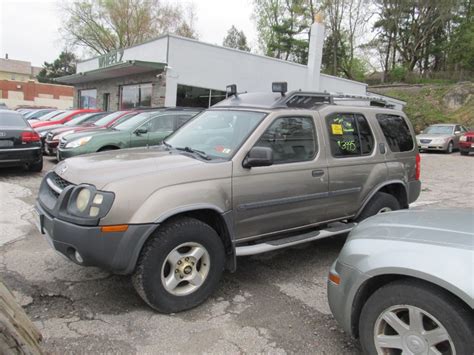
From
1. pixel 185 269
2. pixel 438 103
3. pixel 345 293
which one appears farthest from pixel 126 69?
pixel 438 103

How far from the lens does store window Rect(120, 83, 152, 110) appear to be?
18719 millimetres

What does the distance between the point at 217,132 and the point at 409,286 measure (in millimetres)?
2471

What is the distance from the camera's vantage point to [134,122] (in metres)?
9.71

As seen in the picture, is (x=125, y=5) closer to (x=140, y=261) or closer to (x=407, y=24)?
(x=407, y=24)

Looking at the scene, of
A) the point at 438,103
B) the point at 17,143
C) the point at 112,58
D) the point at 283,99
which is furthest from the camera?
the point at 438,103

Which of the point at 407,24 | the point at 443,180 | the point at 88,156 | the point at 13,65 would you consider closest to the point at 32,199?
the point at 88,156

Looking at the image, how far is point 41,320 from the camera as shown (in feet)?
10.4

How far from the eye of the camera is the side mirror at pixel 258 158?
353cm

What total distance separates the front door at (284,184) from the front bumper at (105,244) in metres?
0.94

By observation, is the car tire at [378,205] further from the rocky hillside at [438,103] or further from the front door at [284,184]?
the rocky hillside at [438,103]

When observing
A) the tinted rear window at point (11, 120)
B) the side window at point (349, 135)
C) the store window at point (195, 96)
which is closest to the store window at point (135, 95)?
the store window at point (195, 96)

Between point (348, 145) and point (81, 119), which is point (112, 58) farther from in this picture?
point (348, 145)

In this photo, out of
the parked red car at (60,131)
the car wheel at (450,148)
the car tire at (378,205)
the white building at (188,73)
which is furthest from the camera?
the car wheel at (450,148)

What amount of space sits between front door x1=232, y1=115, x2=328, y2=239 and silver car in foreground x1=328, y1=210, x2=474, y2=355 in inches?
41.8
